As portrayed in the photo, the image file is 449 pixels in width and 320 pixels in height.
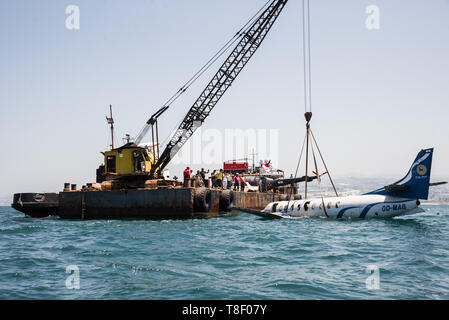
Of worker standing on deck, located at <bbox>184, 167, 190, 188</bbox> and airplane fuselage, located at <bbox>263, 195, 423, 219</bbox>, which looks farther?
worker standing on deck, located at <bbox>184, 167, 190, 188</bbox>

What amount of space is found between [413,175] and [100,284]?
19.8 metres

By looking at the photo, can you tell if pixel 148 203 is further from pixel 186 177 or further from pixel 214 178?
pixel 214 178

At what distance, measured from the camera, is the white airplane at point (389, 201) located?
71.7 feet

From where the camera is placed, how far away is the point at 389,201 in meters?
22.7

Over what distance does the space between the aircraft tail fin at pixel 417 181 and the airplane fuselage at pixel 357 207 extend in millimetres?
414

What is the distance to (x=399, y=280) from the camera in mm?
9055

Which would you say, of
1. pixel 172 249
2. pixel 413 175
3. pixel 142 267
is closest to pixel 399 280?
pixel 142 267

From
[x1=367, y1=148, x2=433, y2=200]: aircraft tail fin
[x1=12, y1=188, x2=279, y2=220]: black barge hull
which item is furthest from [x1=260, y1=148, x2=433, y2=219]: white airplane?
[x1=12, y1=188, x2=279, y2=220]: black barge hull

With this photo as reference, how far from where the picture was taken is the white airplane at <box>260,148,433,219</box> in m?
21.9

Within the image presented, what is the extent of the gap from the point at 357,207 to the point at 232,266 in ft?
49.2

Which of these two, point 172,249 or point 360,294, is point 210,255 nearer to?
point 172,249

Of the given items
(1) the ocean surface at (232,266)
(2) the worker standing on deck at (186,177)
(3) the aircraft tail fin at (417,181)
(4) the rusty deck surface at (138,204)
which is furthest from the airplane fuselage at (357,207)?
(2) the worker standing on deck at (186,177)

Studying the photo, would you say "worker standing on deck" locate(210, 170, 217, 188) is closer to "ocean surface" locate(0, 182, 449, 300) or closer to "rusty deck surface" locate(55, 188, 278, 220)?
"rusty deck surface" locate(55, 188, 278, 220)
